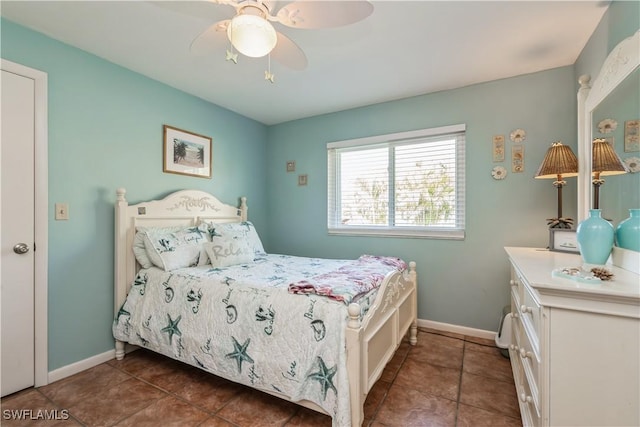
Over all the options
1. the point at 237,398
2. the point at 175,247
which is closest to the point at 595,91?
the point at 237,398

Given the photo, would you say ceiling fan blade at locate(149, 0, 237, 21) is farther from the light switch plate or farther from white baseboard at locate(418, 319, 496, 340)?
white baseboard at locate(418, 319, 496, 340)

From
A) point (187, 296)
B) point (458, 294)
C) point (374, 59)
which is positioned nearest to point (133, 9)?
point (374, 59)

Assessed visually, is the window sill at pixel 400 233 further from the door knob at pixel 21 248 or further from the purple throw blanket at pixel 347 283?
the door knob at pixel 21 248

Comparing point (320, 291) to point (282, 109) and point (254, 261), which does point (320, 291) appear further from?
point (282, 109)

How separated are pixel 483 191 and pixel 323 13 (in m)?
2.23

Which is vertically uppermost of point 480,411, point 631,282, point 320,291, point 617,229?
point 617,229

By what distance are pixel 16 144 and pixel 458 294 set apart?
378cm

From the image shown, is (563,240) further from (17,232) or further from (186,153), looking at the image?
(17,232)

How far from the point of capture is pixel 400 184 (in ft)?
10.2

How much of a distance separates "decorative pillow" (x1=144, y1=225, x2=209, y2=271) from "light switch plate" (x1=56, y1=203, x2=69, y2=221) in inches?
21.0

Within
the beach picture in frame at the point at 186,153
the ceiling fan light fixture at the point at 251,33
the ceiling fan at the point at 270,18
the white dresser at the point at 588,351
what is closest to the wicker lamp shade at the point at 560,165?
the white dresser at the point at 588,351

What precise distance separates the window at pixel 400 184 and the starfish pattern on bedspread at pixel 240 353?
75.8 inches

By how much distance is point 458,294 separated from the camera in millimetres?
2795

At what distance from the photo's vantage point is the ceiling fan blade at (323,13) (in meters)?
1.21
